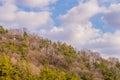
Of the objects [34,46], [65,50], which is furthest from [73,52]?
[34,46]

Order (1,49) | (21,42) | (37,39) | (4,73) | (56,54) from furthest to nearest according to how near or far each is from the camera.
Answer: (37,39) → (56,54) → (21,42) → (1,49) → (4,73)

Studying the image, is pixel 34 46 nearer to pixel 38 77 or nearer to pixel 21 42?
pixel 21 42

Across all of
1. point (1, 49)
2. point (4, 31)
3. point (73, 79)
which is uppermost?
point (4, 31)

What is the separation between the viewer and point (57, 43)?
19738 centimetres

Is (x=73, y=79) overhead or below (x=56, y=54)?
below

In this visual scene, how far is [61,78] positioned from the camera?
83.3 meters

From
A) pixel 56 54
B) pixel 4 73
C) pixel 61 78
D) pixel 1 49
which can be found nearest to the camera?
pixel 4 73

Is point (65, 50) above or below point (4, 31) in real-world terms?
below

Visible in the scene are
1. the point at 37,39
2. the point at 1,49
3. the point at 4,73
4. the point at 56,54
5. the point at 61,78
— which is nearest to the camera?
the point at 4,73

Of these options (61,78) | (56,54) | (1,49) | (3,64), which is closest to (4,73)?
(3,64)

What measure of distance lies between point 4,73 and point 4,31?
11016cm

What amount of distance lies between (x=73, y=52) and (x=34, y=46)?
22444mm

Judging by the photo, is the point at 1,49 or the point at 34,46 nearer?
the point at 1,49

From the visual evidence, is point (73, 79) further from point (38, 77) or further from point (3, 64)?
point (3, 64)
